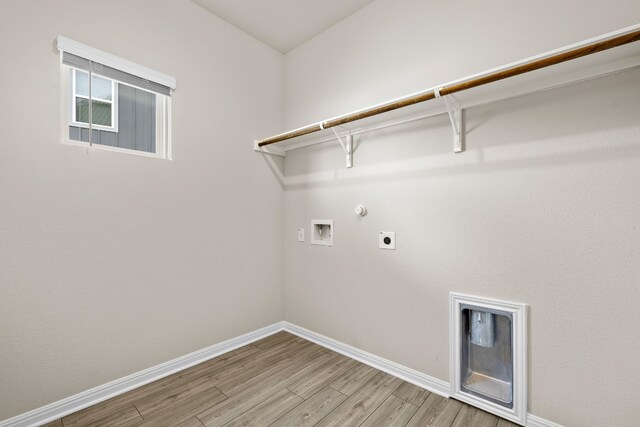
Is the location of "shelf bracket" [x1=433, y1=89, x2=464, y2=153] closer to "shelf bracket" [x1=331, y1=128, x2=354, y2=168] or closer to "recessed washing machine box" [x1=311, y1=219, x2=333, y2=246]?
"shelf bracket" [x1=331, y1=128, x2=354, y2=168]

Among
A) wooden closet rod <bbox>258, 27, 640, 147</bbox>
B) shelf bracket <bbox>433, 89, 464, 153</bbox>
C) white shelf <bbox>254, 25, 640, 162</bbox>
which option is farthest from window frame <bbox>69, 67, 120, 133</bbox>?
shelf bracket <bbox>433, 89, 464, 153</bbox>

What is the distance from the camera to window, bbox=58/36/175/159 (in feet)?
5.55

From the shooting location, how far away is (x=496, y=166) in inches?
63.7

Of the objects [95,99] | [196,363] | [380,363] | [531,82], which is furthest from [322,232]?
[95,99]

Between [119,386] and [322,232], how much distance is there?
1730mm

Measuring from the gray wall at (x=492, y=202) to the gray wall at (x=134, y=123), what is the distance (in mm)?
1281

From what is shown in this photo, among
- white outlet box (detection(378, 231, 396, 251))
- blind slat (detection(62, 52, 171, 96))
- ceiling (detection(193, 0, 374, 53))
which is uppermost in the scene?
ceiling (detection(193, 0, 374, 53))

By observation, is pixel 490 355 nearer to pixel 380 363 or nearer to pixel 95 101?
pixel 380 363

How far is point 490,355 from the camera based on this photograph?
173 centimetres

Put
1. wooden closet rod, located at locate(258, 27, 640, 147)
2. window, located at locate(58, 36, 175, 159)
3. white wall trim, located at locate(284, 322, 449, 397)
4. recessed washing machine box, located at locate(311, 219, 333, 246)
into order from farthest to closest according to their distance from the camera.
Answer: recessed washing machine box, located at locate(311, 219, 333, 246) → white wall trim, located at locate(284, 322, 449, 397) → window, located at locate(58, 36, 175, 159) → wooden closet rod, located at locate(258, 27, 640, 147)

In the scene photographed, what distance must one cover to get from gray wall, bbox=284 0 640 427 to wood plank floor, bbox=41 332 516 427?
228 mm

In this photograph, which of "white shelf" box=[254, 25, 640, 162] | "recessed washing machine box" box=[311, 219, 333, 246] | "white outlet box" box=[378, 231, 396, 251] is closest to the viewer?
"white shelf" box=[254, 25, 640, 162]

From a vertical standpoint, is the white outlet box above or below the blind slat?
below

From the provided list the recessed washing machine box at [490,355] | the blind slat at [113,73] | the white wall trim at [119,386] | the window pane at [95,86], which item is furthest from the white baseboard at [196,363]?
the blind slat at [113,73]
